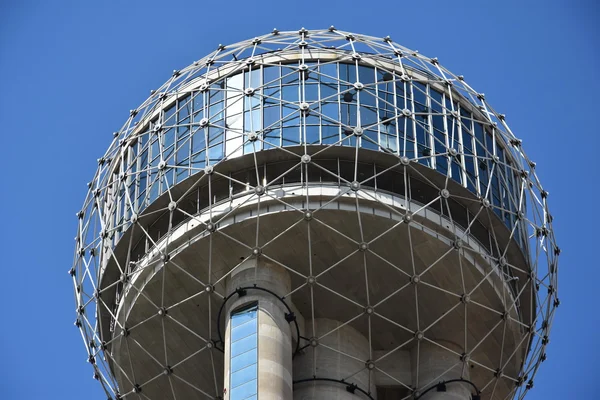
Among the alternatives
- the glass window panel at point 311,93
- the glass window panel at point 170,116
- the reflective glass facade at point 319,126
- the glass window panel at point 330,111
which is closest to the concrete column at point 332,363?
the reflective glass facade at point 319,126

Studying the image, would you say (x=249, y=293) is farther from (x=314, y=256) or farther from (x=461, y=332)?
(x=461, y=332)

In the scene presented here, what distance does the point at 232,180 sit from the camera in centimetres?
4209

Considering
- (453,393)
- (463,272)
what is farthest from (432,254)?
(453,393)

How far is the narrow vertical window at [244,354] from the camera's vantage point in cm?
3934

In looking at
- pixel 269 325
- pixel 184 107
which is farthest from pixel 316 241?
pixel 184 107

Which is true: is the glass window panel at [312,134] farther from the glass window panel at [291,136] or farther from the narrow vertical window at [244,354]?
the narrow vertical window at [244,354]

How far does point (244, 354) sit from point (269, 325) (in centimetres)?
120

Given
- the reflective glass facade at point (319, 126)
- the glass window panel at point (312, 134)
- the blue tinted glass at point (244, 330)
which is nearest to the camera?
the blue tinted glass at point (244, 330)

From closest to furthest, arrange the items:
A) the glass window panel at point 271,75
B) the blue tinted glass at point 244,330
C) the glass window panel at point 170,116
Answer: the blue tinted glass at point 244,330 → the glass window panel at point 271,75 → the glass window panel at point 170,116

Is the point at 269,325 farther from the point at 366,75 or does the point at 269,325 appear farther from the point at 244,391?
the point at 366,75

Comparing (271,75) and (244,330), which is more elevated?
(271,75)

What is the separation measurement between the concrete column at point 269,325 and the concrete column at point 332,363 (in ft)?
5.46

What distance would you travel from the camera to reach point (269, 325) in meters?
40.9

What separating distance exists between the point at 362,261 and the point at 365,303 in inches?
71.0
